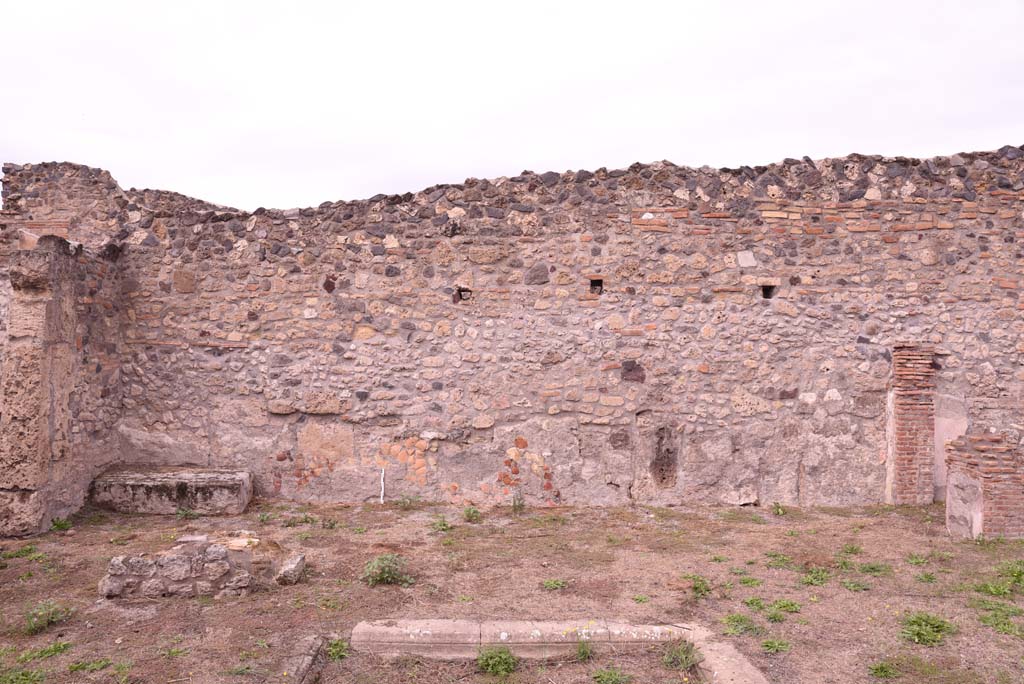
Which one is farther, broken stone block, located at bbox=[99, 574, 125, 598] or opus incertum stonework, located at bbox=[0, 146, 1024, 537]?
opus incertum stonework, located at bbox=[0, 146, 1024, 537]

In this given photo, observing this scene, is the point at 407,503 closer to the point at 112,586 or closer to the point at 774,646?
the point at 112,586

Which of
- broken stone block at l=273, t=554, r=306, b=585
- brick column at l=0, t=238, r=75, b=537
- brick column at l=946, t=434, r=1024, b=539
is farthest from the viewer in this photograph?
brick column at l=0, t=238, r=75, b=537

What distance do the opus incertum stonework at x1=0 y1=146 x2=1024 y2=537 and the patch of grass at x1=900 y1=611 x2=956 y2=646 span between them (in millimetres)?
3089

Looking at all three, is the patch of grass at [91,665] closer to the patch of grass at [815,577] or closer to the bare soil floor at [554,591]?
the bare soil floor at [554,591]

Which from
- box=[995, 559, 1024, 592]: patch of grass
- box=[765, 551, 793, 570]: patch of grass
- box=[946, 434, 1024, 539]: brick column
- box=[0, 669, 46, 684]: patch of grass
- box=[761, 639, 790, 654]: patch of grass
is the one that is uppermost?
box=[946, 434, 1024, 539]: brick column

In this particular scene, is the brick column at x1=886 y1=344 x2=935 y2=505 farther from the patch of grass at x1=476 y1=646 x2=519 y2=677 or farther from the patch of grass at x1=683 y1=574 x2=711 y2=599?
the patch of grass at x1=476 y1=646 x2=519 y2=677

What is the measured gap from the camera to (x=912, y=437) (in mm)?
7371

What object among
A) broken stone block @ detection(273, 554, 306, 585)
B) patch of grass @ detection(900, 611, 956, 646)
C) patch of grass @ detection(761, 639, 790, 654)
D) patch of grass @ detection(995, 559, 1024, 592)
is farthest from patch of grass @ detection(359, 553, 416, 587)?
patch of grass @ detection(995, 559, 1024, 592)

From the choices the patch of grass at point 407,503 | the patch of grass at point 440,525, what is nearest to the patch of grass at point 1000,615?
the patch of grass at point 440,525

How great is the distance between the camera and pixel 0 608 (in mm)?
4715

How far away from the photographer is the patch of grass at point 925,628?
4.16m

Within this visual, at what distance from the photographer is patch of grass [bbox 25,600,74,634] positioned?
4.33 m

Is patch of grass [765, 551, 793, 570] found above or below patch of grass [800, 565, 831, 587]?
below

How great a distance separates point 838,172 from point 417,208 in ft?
15.3
